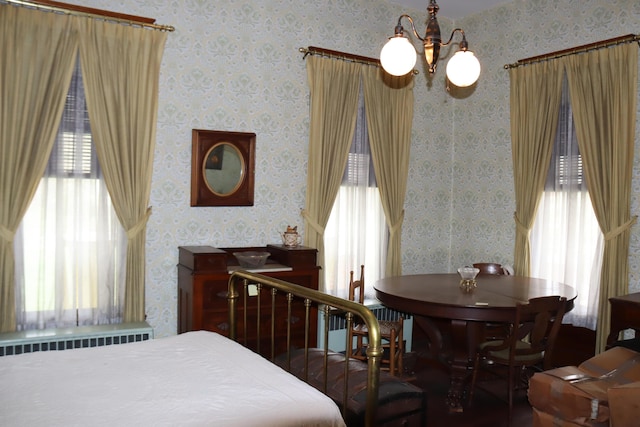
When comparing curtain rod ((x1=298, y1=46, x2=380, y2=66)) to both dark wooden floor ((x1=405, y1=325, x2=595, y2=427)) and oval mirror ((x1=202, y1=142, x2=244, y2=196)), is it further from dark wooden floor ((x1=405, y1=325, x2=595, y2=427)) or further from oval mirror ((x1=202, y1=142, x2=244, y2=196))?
dark wooden floor ((x1=405, y1=325, x2=595, y2=427))

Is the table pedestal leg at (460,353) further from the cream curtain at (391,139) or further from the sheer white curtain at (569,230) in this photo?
the cream curtain at (391,139)

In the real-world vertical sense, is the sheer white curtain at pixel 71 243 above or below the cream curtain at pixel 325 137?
below

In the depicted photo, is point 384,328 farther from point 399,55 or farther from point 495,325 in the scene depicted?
point 399,55

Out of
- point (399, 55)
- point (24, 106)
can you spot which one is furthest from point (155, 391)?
point (24, 106)

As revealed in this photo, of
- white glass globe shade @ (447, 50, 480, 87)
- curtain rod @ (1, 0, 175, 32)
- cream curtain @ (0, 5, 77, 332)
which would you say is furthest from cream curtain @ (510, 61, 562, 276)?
cream curtain @ (0, 5, 77, 332)

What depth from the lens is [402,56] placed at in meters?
3.54

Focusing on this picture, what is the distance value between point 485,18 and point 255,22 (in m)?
2.49

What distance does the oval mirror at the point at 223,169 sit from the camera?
196 inches

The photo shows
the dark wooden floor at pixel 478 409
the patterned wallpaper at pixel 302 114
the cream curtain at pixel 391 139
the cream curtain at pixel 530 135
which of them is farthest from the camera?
the cream curtain at pixel 391 139

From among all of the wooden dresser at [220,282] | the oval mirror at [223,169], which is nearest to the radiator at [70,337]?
the wooden dresser at [220,282]

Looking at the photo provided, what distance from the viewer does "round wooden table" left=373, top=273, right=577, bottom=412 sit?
3803 millimetres

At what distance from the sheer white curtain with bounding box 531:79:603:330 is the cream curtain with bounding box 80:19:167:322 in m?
3.62

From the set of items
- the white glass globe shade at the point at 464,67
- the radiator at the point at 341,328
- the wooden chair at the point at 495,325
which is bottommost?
the radiator at the point at 341,328

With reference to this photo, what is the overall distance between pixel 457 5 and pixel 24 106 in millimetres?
4187
